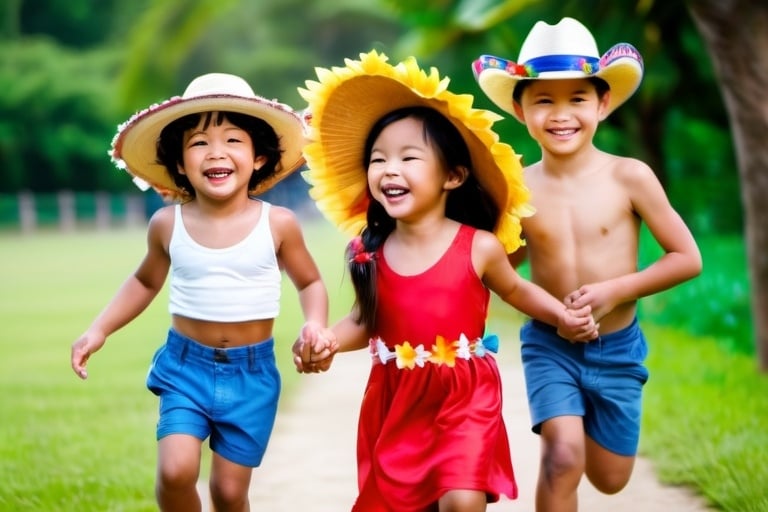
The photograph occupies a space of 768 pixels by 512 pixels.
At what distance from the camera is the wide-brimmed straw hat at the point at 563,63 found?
4.09m

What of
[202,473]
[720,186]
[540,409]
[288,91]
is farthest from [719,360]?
[288,91]

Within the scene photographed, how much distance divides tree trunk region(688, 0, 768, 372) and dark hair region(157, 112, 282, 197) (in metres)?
4.05

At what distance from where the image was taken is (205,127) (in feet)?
13.4

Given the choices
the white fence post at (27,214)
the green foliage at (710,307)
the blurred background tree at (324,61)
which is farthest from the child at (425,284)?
the white fence post at (27,214)

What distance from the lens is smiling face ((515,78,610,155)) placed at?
13.5ft

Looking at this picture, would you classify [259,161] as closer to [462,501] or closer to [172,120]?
[172,120]

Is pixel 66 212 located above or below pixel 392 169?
above

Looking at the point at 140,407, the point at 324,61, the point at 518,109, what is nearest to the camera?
the point at 518,109

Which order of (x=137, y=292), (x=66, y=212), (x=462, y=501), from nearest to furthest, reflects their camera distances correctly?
(x=462, y=501) < (x=137, y=292) < (x=66, y=212)

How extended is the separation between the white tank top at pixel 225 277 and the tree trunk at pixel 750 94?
4.34 meters

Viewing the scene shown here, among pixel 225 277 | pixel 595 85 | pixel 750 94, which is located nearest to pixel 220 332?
pixel 225 277

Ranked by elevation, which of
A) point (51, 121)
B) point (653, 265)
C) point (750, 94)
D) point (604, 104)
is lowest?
point (653, 265)

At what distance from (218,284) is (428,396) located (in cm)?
83

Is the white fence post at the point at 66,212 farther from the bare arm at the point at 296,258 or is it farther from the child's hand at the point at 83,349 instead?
the bare arm at the point at 296,258
